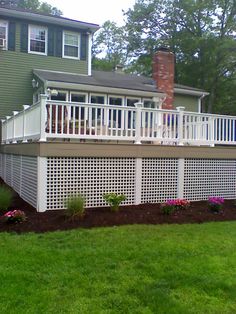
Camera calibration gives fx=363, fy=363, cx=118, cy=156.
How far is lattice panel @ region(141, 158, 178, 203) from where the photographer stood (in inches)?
313

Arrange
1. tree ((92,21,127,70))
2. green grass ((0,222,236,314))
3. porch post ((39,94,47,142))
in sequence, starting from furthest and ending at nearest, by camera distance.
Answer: tree ((92,21,127,70)) < porch post ((39,94,47,142)) < green grass ((0,222,236,314))

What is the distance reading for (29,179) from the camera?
7812 mm

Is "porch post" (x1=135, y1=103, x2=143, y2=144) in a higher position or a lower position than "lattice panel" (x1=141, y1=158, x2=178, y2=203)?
higher

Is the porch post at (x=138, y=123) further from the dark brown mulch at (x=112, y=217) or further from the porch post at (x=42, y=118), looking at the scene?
the porch post at (x=42, y=118)

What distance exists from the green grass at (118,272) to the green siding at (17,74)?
10514mm

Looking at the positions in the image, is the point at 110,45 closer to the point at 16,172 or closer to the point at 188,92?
the point at 188,92

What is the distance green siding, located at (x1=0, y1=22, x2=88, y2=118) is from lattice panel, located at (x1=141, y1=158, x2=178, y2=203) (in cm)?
891

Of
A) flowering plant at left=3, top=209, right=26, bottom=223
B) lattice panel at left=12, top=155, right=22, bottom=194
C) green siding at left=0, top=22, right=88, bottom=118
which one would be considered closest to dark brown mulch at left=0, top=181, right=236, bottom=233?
flowering plant at left=3, top=209, right=26, bottom=223

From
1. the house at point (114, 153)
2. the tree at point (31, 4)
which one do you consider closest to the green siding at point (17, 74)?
the house at point (114, 153)

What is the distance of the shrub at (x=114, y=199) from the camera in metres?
6.96

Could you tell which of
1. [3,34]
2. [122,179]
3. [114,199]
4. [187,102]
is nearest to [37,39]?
[3,34]

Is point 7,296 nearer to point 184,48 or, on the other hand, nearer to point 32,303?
point 32,303

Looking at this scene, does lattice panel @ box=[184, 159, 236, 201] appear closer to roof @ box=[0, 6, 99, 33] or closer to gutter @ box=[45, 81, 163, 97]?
gutter @ box=[45, 81, 163, 97]

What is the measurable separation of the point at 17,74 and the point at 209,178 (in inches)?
386
